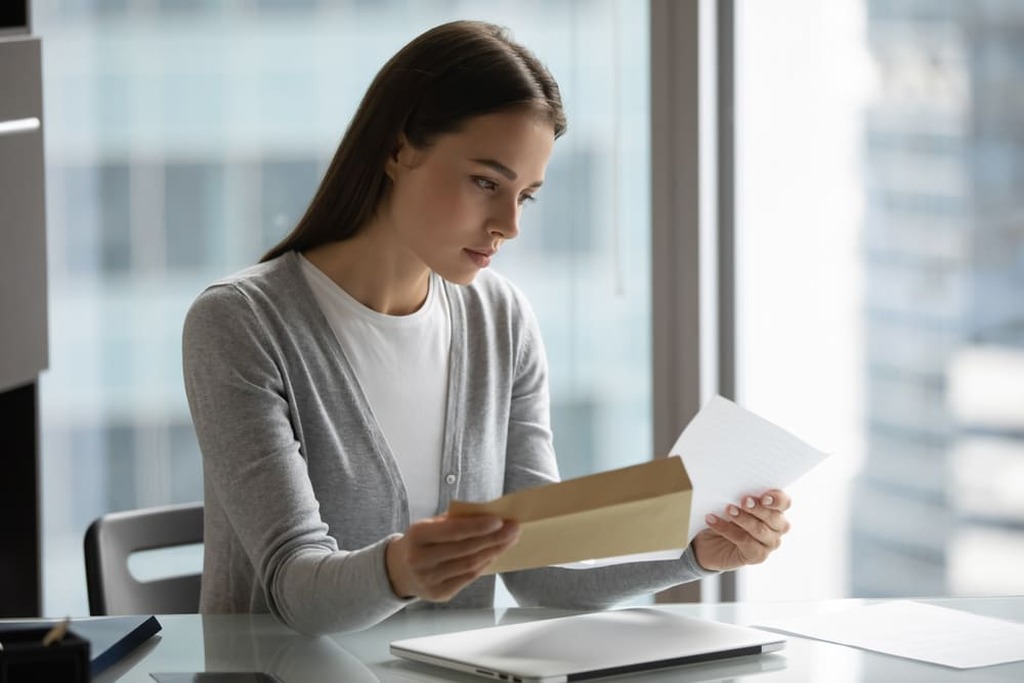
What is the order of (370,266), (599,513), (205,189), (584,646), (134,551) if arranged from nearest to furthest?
(599,513) → (584,646) → (370,266) → (134,551) → (205,189)

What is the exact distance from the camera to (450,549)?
1206mm

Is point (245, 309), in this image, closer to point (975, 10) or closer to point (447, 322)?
point (447, 322)

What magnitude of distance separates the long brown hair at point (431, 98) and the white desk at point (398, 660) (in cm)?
52

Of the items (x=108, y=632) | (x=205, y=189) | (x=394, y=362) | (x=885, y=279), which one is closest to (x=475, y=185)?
(x=394, y=362)

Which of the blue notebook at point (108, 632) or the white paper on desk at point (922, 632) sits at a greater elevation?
the blue notebook at point (108, 632)

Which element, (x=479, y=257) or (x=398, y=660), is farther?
(x=479, y=257)

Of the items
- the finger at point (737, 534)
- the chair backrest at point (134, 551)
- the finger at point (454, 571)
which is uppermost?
the finger at point (454, 571)

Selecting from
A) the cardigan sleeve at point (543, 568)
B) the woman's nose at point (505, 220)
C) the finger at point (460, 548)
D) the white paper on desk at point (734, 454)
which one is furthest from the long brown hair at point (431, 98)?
the finger at point (460, 548)

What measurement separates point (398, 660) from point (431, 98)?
0.66 m

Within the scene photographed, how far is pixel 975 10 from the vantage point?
2.43 metres

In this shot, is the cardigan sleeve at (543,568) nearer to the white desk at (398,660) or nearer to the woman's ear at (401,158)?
the white desk at (398,660)

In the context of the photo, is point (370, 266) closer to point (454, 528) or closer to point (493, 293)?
point (493, 293)

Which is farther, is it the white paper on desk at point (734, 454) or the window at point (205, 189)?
the window at point (205, 189)

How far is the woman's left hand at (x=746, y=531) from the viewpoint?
148 cm
